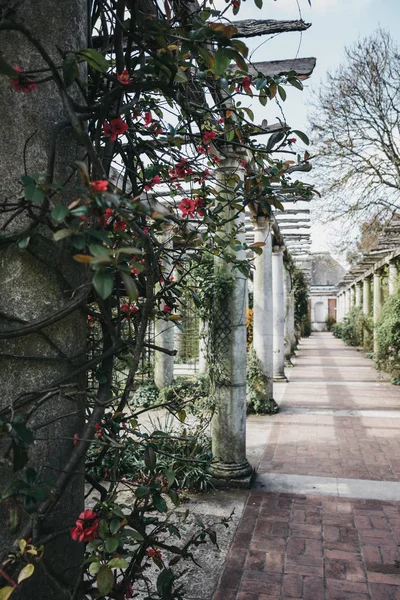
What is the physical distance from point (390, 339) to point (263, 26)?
9855mm

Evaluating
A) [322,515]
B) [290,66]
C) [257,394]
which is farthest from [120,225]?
[257,394]

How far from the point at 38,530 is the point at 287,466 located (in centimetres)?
455

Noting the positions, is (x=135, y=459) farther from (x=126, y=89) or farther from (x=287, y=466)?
(x=126, y=89)

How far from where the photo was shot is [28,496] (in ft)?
3.66

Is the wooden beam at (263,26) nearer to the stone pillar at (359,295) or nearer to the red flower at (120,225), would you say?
the red flower at (120,225)

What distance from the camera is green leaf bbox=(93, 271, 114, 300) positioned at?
2.85 feet

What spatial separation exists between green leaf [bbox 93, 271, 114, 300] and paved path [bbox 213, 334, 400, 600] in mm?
2653

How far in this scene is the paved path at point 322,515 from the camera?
304cm

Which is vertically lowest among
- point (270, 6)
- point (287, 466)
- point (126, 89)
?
point (287, 466)

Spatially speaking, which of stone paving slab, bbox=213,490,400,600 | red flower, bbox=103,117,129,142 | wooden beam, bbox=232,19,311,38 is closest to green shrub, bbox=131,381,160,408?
stone paving slab, bbox=213,490,400,600

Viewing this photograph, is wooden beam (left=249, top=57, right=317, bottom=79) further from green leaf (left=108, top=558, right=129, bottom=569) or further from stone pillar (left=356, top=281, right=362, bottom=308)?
stone pillar (left=356, top=281, right=362, bottom=308)

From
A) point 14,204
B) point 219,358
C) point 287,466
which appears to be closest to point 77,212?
point 14,204

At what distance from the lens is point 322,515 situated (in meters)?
4.11

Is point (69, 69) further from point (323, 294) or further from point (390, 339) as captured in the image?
point (323, 294)
